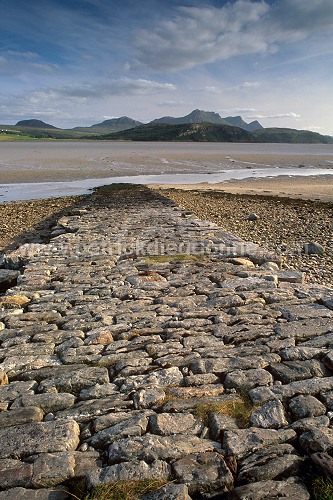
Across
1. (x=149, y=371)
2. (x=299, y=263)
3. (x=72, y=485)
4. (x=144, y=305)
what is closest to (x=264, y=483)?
(x=72, y=485)

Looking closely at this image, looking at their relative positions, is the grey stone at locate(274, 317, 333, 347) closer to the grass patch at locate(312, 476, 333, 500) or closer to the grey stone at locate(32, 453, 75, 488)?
the grass patch at locate(312, 476, 333, 500)

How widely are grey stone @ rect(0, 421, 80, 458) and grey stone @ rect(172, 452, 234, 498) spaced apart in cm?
79

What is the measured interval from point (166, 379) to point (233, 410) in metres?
0.67

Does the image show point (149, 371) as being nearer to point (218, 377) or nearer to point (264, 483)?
point (218, 377)

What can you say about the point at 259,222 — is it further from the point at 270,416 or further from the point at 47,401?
the point at 47,401

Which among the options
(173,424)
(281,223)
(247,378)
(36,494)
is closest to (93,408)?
(173,424)

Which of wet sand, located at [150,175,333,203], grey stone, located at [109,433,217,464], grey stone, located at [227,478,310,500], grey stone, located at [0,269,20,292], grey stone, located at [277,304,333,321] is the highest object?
wet sand, located at [150,175,333,203]

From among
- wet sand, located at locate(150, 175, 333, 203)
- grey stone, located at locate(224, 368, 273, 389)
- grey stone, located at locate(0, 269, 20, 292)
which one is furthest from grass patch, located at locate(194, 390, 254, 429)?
wet sand, located at locate(150, 175, 333, 203)

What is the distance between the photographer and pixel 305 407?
298cm

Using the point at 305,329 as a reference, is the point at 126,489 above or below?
below

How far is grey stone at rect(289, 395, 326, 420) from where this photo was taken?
9.61 feet

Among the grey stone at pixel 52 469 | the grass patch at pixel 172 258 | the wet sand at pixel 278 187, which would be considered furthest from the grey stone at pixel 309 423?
the wet sand at pixel 278 187

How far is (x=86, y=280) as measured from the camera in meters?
6.01

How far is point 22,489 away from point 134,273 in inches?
164
